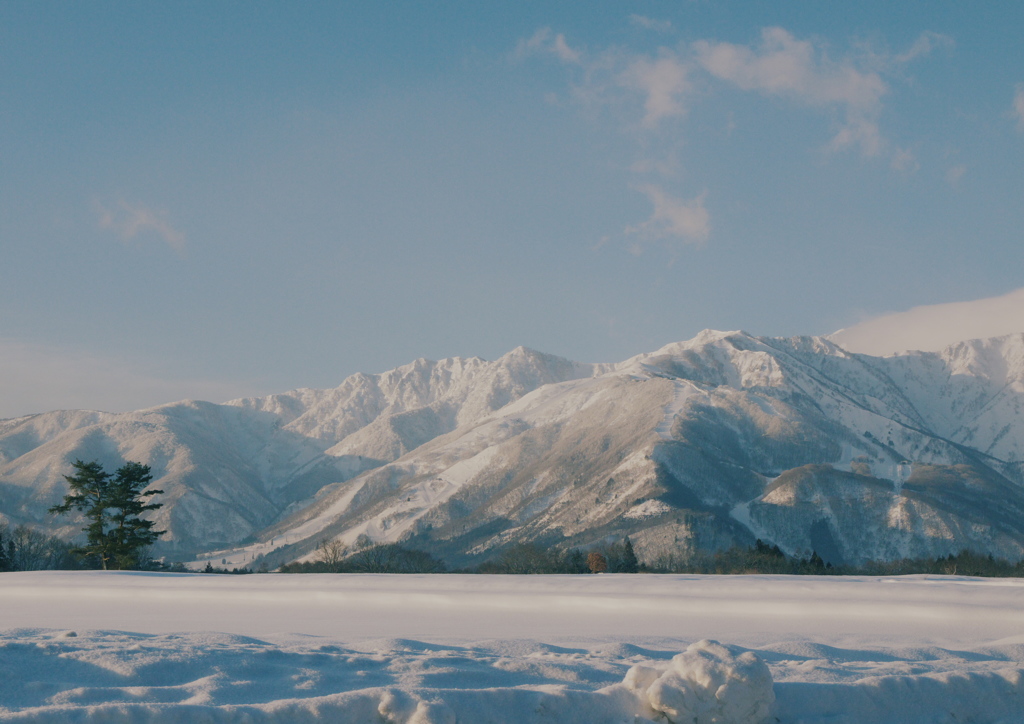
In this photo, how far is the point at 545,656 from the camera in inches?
412

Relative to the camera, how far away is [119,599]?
20.3 m

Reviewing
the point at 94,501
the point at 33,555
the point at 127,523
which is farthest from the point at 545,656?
the point at 33,555

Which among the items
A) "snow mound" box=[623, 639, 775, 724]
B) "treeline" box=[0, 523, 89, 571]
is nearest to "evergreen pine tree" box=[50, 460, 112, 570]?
"treeline" box=[0, 523, 89, 571]

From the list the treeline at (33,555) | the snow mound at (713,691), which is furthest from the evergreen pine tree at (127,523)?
the snow mound at (713,691)

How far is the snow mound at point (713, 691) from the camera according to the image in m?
8.09

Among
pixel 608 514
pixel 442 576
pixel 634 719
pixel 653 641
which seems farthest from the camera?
pixel 608 514

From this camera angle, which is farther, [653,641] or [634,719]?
[653,641]

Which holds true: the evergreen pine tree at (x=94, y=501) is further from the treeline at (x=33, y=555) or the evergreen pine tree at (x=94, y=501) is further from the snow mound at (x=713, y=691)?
the snow mound at (x=713, y=691)

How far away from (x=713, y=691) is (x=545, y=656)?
2.84 m

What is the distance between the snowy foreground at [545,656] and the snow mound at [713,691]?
15 millimetres

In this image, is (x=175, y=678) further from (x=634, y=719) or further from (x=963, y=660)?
(x=963, y=660)

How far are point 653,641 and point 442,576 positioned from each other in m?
9.58

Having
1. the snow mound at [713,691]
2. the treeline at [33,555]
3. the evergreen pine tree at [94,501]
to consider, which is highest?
the evergreen pine tree at [94,501]

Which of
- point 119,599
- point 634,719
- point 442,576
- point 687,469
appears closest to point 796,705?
point 634,719
